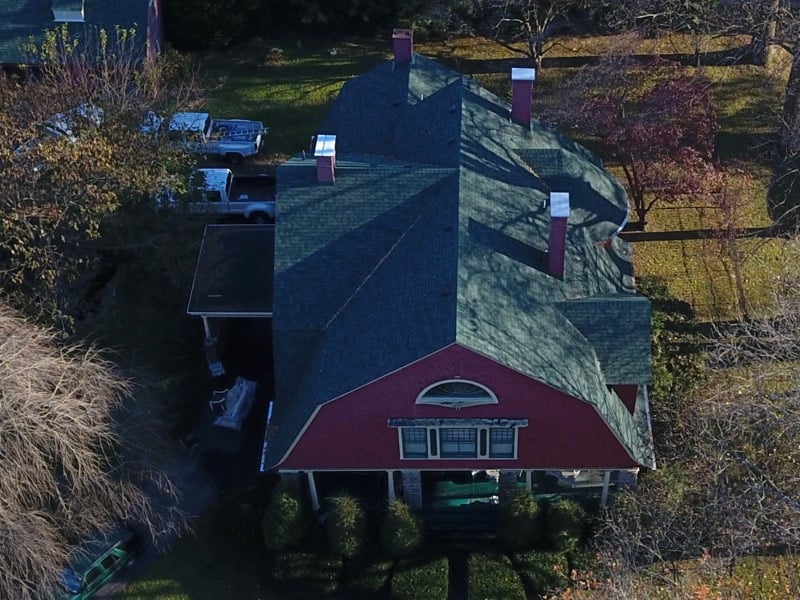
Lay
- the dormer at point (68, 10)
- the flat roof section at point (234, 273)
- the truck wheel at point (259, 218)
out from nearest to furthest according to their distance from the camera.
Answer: the flat roof section at point (234, 273)
the truck wheel at point (259, 218)
the dormer at point (68, 10)

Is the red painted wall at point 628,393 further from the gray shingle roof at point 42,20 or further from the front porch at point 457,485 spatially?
the gray shingle roof at point 42,20

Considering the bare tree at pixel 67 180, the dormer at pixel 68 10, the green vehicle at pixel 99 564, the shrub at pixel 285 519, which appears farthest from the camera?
the dormer at pixel 68 10

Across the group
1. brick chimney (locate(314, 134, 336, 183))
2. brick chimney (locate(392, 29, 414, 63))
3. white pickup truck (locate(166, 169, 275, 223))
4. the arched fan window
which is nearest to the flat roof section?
white pickup truck (locate(166, 169, 275, 223))

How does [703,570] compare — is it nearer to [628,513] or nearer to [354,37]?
[628,513]

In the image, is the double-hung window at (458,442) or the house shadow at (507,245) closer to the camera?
the double-hung window at (458,442)

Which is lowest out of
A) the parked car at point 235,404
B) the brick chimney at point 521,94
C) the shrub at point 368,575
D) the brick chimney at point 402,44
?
the shrub at point 368,575

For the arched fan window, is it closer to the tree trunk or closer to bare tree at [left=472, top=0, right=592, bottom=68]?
the tree trunk

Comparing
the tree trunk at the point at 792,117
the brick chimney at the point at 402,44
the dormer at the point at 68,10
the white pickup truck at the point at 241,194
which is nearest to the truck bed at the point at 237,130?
the white pickup truck at the point at 241,194
